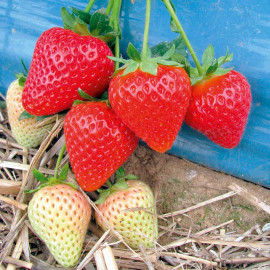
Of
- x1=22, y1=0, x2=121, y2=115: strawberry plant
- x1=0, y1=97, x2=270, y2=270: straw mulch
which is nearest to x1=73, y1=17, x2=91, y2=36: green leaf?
x1=22, y1=0, x2=121, y2=115: strawberry plant

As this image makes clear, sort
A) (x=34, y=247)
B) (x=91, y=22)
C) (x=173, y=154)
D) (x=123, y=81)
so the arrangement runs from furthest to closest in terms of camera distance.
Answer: (x=173, y=154), (x=34, y=247), (x=91, y=22), (x=123, y=81)

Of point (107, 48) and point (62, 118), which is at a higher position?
point (107, 48)

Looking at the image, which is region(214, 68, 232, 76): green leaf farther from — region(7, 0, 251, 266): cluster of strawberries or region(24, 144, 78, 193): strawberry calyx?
region(24, 144, 78, 193): strawberry calyx

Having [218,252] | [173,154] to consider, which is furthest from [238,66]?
[218,252]

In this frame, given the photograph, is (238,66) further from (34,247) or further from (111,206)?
(34,247)

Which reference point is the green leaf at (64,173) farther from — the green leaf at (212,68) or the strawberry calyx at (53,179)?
the green leaf at (212,68)
